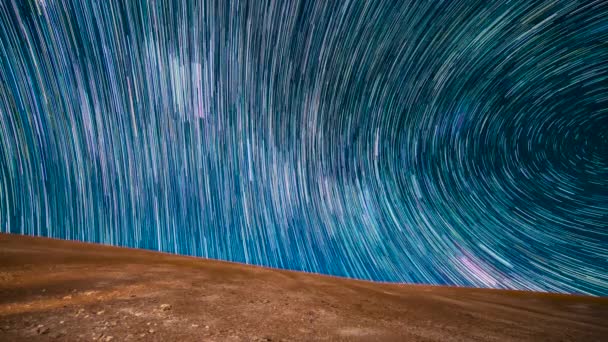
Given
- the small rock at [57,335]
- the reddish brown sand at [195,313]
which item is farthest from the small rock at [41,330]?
the small rock at [57,335]

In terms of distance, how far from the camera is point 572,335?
19.6ft

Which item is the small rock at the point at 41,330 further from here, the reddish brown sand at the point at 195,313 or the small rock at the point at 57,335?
the small rock at the point at 57,335

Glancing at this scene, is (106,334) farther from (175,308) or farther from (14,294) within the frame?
(14,294)

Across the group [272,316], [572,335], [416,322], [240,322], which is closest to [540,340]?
[572,335]

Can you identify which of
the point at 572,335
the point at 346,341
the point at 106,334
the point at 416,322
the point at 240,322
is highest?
the point at 106,334

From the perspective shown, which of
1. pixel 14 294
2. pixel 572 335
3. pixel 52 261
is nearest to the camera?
pixel 14 294

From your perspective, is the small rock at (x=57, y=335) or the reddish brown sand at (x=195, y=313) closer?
the small rock at (x=57, y=335)

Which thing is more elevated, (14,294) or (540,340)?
(14,294)

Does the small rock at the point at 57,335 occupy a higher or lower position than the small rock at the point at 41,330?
lower

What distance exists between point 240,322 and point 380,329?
2.41m

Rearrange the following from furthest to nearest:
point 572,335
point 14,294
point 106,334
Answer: point 572,335 → point 14,294 → point 106,334

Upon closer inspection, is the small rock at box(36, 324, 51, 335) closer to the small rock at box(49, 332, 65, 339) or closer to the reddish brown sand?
the reddish brown sand

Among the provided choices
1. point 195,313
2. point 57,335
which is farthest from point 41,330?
point 195,313

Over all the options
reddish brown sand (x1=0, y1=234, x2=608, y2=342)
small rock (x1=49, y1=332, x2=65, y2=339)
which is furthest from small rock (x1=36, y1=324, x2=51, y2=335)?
small rock (x1=49, y1=332, x2=65, y2=339)
